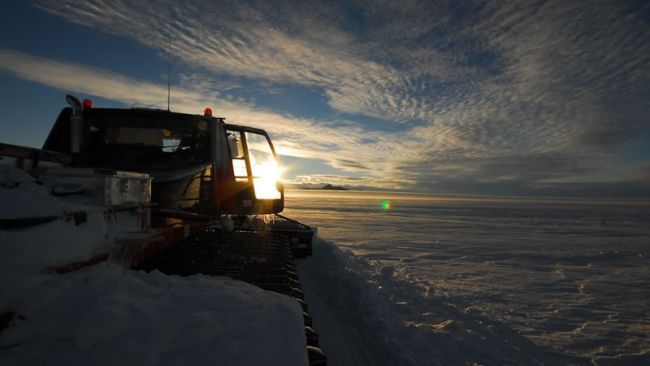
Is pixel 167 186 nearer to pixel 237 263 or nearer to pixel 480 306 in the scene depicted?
pixel 237 263

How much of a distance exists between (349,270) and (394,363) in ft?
10.6

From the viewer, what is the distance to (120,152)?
415 centimetres

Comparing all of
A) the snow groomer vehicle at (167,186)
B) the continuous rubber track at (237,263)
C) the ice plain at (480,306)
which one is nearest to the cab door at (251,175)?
the snow groomer vehicle at (167,186)

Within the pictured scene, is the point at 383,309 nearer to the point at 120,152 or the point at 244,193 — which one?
the point at 244,193

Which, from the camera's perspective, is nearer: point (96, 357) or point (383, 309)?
→ point (96, 357)

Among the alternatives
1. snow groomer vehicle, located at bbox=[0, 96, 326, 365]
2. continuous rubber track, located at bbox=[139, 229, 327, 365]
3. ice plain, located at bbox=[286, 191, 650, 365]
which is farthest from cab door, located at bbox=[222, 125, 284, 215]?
ice plain, located at bbox=[286, 191, 650, 365]

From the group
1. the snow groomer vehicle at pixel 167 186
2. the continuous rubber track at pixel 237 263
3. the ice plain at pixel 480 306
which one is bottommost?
the ice plain at pixel 480 306

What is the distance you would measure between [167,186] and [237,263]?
44.1 inches

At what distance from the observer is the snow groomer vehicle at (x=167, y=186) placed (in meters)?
2.00

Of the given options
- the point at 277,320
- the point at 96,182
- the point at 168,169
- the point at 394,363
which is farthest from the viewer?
the point at 168,169

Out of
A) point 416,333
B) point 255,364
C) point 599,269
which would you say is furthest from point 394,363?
point 599,269

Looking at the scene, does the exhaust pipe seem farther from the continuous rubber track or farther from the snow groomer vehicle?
the continuous rubber track

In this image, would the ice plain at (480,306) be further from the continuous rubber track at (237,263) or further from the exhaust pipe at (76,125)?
the exhaust pipe at (76,125)

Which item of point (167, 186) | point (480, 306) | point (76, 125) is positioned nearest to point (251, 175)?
point (167, 186)
